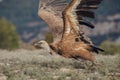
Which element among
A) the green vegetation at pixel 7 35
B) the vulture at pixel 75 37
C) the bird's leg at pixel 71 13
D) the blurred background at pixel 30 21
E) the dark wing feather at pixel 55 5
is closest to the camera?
the bird's leg at pixel 71 13

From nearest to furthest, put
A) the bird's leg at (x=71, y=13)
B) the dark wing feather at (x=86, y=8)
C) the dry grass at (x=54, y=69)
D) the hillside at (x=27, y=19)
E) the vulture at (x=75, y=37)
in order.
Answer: the dry grass at (x=54, y=69), the bird's leg at (x=71, y=13), the vulture at (x=75, y=37), the dark wing feather at (x=86, y=8), the hillside at (x=27, y=19)

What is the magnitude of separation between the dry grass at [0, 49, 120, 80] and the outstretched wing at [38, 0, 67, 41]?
1052mm

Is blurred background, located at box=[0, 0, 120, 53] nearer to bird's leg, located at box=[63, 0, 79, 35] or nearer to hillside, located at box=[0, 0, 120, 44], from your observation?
hillside, located at box=[0, 0, 120, 44]

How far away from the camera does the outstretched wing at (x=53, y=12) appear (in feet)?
44.2

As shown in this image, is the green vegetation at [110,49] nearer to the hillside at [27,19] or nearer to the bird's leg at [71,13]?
the bird's leg at [71,13]

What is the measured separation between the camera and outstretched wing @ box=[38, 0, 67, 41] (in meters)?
13.5

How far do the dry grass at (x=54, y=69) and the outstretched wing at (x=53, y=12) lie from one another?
1052 millimetres

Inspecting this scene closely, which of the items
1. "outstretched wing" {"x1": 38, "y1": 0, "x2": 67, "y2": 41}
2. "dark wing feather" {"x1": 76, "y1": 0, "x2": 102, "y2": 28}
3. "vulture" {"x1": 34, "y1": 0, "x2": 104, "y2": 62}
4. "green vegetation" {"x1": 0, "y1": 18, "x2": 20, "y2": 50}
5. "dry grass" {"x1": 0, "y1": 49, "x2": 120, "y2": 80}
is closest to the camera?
"dry grass" {"x1": 0, "y1": 49, "x2": 120, "y2": 80}

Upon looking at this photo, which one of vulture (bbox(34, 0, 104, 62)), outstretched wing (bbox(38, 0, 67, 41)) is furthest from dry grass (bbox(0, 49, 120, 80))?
outstretched wing (bbox(38, 0, 67, 41))

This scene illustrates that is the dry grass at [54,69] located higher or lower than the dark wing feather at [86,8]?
lower

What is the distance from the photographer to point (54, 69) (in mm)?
13000

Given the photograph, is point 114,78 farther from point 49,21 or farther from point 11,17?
point 11,17

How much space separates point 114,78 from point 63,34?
1.72 metres

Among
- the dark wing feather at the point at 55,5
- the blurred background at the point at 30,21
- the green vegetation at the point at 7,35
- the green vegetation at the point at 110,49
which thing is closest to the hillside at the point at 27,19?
the blurred background at the point at 30,21
